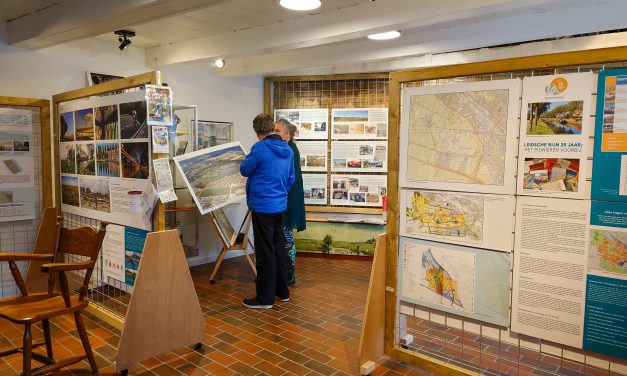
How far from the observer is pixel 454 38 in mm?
4738

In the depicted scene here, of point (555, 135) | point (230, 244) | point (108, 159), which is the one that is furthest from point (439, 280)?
point (230, 244)

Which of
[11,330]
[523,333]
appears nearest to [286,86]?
[11,330]

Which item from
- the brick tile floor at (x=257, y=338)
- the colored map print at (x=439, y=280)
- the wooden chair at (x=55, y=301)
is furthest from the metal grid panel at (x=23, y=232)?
the colored map print at (x=439, y=280)

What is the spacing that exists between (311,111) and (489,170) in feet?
13.9

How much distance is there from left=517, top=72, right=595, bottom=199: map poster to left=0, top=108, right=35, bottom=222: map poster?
13.9 ft

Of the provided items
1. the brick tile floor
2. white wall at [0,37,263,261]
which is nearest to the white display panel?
white wall at [0,37,263,261]

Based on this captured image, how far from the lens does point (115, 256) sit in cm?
362

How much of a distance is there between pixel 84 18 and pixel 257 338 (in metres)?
2.84

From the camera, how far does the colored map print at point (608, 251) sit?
2262 mm

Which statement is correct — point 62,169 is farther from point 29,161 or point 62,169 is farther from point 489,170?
point 489,170

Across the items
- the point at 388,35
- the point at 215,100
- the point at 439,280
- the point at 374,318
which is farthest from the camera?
the point at 215,100

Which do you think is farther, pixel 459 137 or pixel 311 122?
pixel 311 122

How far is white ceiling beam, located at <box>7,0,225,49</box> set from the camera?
3219mm

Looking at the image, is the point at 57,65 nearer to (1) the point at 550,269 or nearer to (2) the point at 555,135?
(2) the point at 555,135
